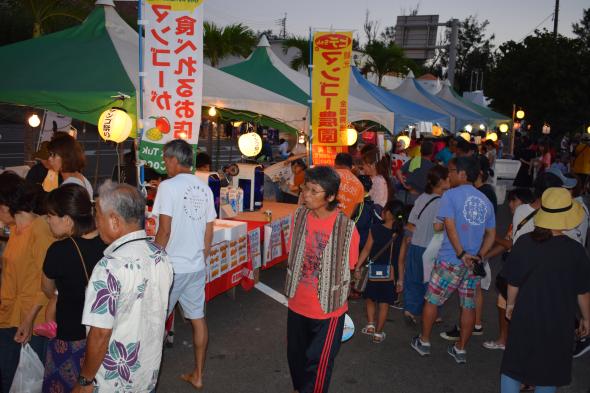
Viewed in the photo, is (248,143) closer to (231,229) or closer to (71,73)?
(71,73)

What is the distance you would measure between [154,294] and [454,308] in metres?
5.22

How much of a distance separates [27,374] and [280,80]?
30.9 feet

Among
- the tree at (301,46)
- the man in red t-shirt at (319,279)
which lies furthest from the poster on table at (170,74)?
the tree at (301,46)

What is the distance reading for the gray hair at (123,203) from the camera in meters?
2.48

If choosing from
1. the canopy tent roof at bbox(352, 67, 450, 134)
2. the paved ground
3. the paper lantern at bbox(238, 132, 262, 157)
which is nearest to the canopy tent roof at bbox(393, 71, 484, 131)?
the canopy tent roof at bbox(352, 67, 450, 134)

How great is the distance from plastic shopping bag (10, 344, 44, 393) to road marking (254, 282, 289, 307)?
3670 mm

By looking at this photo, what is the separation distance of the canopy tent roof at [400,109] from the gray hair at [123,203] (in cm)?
1190

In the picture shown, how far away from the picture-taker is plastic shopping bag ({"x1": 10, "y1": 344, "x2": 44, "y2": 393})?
3.20 meters

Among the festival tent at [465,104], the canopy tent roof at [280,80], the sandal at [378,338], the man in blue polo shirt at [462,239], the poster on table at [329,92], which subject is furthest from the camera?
the festival tent at [465,104]

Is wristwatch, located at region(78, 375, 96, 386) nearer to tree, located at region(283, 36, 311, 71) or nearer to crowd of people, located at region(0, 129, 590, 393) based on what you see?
crowd of people, located at region(0, 129, 590, 393)

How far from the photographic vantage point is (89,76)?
22.5 feet

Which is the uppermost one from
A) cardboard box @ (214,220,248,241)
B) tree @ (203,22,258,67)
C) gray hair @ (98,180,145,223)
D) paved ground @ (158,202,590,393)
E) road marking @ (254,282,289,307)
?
tree @ (203,22,258,67)

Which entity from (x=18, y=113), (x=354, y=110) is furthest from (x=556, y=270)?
(x=18, y=113)

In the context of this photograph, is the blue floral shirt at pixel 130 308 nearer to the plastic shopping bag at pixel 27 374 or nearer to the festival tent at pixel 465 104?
the plastic shopping bag at pixel 27 374
